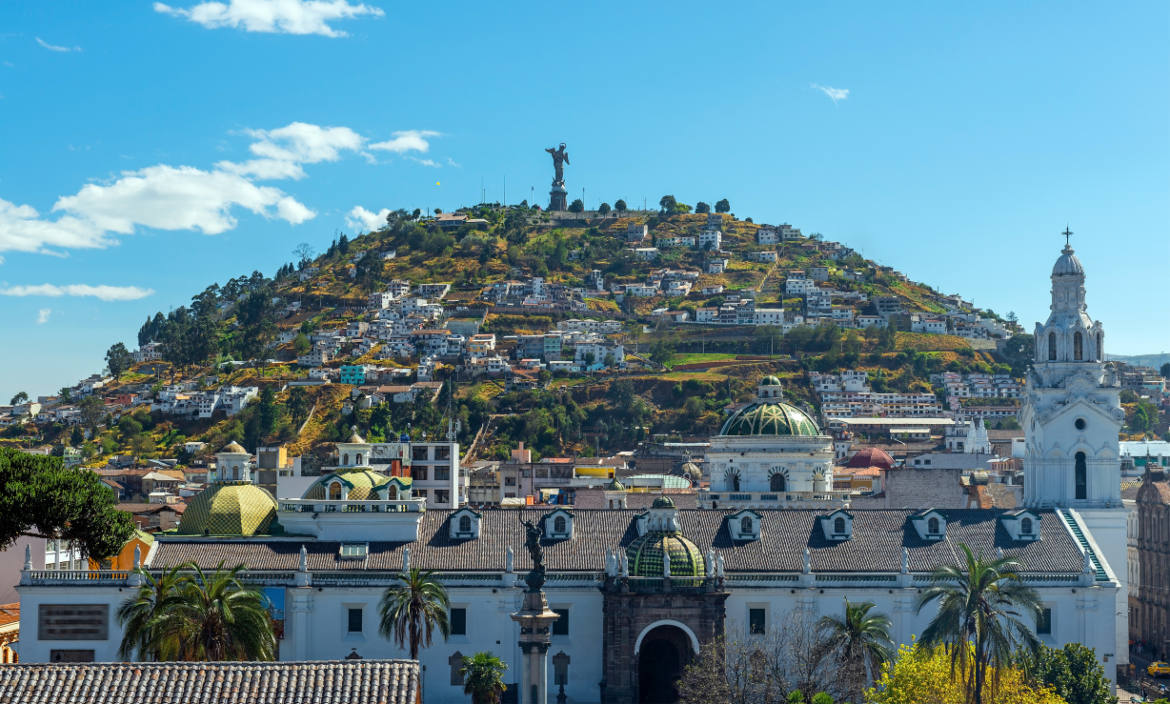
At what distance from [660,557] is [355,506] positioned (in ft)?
49.7

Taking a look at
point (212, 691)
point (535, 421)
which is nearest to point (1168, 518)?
point (212, 691)

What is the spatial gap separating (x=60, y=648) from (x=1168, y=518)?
7547 centimetres

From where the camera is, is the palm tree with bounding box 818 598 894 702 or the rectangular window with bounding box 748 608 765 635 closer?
the palm tree with bounding box 818 598 894 702

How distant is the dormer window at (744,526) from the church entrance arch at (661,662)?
654 centimetres

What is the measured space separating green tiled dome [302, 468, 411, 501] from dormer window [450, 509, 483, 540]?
336 centimetres

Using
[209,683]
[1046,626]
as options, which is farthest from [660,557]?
[209,683]

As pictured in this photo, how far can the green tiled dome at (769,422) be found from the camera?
83625 mm

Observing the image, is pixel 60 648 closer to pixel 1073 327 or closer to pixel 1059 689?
pixel 1059 689

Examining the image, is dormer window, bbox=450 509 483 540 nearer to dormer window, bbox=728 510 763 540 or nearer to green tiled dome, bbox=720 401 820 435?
dormer window, bbox=728 510 763 540

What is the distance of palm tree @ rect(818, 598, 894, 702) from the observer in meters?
55.6

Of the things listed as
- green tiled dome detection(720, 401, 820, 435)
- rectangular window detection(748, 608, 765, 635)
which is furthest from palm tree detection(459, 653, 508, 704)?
green tiled dome detection(720, 401, 820, 435)

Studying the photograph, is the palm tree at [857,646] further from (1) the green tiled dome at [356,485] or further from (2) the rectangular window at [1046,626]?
(1) the green tiled dome at [356,485]

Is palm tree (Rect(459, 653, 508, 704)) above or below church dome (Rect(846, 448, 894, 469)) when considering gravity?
below

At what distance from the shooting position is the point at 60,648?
6122cm
